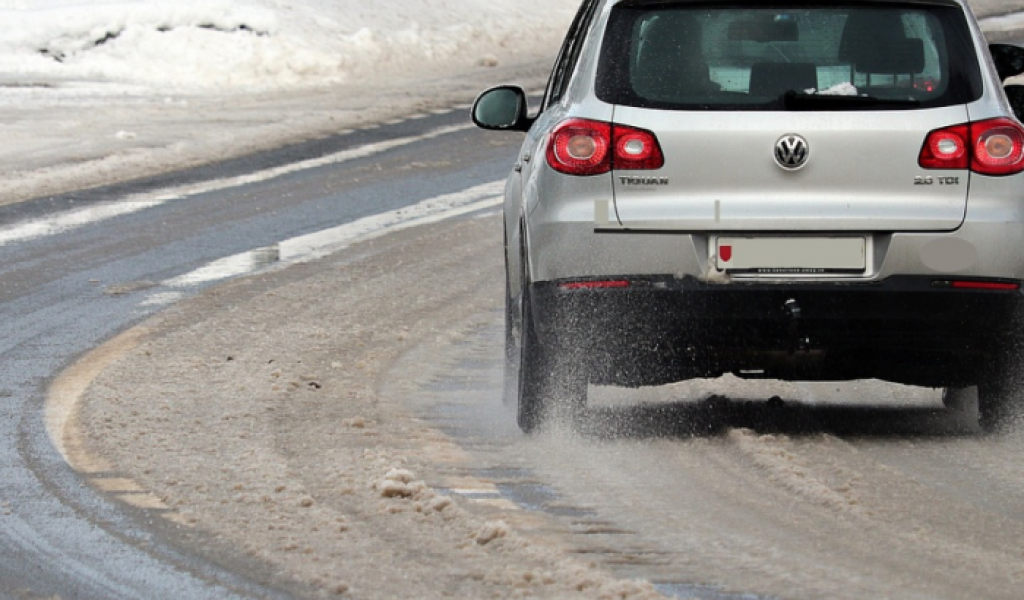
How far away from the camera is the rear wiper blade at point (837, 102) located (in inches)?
Answer: 259

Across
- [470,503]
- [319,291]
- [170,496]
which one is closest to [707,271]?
[470,503]

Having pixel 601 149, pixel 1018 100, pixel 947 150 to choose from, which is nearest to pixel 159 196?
pixel 1018 100

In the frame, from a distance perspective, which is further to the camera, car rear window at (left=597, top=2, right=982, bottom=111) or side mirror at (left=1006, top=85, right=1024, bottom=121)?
side mirror at (left=1006, top=85, right=1024, bottom=121)

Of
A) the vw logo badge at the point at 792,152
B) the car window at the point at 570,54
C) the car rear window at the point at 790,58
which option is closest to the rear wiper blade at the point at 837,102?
the car rear window at the point at 790,58

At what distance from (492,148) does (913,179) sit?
38.8ft

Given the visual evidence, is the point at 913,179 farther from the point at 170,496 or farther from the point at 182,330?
the point at 182,330

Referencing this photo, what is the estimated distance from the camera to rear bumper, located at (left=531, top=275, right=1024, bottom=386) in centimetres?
650

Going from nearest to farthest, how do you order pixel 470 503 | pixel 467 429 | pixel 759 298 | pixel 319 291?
pixel 470 503, pixel 759 298, pixel 467 429, pixel 319 291

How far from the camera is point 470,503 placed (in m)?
5.85

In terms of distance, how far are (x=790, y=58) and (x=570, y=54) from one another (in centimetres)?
131

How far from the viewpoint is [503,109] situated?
8117 mm

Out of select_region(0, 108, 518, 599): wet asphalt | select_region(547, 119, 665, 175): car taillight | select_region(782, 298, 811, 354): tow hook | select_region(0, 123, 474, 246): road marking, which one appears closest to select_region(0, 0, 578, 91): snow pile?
select_region(0, 108, 518, 599): wet asphalt

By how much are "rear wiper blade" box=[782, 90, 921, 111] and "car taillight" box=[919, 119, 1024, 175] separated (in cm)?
14

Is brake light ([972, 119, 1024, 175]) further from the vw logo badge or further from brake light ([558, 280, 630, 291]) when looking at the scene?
brake light ([558, 280, 630, 291])
